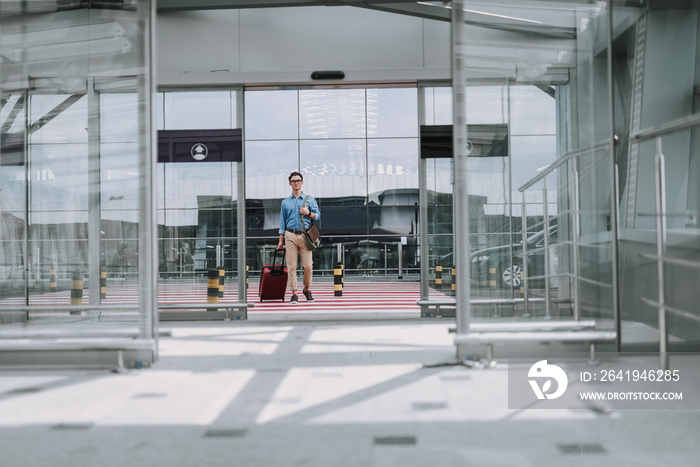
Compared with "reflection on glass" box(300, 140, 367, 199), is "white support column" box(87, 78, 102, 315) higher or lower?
lower

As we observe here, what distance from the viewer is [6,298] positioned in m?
5.31

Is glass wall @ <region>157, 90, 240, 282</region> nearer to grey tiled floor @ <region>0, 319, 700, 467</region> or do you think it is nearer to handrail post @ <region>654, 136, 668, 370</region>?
grey tiled floor @ <region>0, 319, 700, 467</region>

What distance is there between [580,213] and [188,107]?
15.2 ft

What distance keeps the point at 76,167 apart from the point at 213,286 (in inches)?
87.8

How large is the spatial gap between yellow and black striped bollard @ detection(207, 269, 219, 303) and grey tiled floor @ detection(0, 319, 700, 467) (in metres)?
2.91

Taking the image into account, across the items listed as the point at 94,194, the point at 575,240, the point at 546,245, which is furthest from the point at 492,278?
the point at 94,194

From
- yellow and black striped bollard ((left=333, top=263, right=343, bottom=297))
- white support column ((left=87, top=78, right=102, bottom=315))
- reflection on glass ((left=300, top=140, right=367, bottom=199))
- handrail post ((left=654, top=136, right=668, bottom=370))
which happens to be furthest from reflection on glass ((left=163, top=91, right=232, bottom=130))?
reflection on glass ((left=300, top=140, right=367, bottom=199))

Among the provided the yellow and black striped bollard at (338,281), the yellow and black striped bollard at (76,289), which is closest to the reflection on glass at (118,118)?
the yellow and black striped bollard at (76,289)

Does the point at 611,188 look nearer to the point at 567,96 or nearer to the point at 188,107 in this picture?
the point at 567,96

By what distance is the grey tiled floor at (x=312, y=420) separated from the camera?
2.12 meters

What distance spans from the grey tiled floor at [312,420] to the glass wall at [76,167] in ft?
3.15

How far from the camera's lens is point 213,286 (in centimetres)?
700

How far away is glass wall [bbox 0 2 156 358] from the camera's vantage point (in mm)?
4312

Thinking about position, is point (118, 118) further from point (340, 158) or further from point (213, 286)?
point (340, 158)
